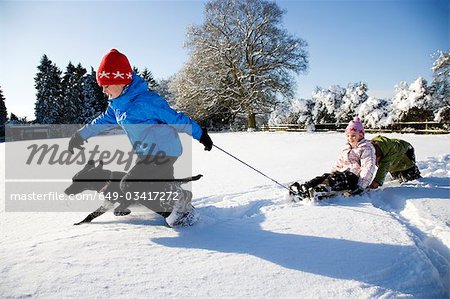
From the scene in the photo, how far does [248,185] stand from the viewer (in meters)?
4.25

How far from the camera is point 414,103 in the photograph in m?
17.0

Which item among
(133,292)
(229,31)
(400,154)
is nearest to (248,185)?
(400,154)

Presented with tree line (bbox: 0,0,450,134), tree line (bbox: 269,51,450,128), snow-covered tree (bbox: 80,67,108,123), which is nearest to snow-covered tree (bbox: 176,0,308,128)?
tree line (bbox: 0,0,450,134)

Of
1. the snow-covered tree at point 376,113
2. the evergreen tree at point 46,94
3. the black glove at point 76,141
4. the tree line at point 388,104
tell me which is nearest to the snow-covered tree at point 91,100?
the evergreen tree at point 46,94

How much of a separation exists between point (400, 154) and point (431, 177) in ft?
2.76

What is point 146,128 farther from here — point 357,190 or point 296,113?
point 296,113

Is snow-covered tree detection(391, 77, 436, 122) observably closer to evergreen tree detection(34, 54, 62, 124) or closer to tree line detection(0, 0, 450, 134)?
tree line detection(0, 0, 450, 134)

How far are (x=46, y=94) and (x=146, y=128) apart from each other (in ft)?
135

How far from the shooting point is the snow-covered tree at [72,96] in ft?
126

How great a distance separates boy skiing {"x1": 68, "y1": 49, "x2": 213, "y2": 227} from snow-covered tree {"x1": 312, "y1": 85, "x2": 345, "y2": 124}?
2228cm

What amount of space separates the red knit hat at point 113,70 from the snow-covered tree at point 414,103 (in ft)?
60.8

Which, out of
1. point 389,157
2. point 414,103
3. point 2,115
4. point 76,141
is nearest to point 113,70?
point 76,141

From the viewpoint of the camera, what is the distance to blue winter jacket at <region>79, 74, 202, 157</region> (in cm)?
248

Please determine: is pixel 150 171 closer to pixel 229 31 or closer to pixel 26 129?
pixel 229 31
